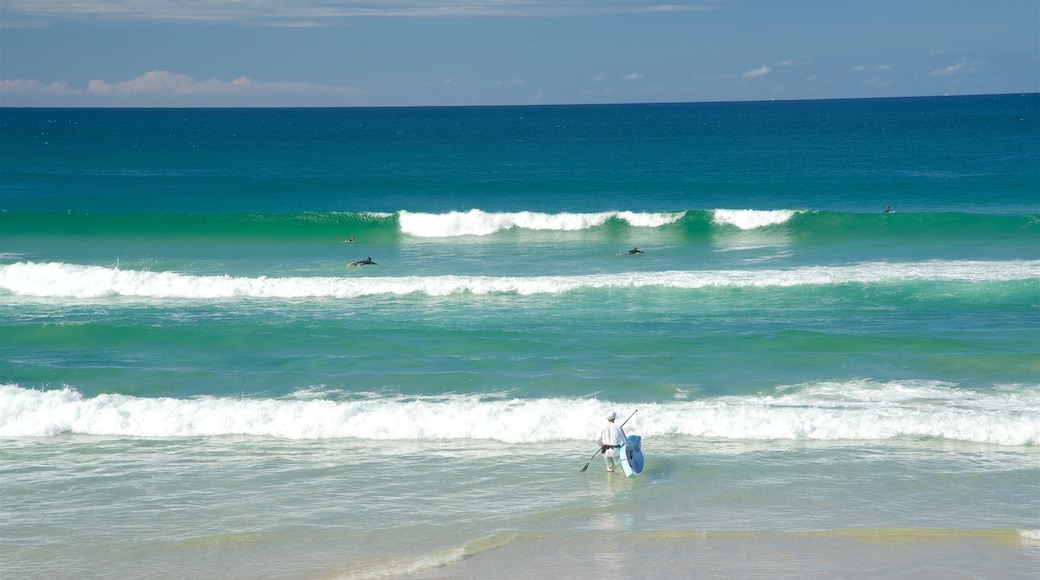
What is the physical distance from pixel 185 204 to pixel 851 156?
39260mm

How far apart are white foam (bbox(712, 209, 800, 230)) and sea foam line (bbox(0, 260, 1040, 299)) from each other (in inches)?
335

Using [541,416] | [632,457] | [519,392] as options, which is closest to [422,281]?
[519,392]

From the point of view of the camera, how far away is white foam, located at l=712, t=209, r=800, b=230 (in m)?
33.4

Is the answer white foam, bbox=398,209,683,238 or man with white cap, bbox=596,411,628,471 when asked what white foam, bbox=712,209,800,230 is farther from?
man with white cap, bbox=596,411,628,471

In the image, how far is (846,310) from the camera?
67.8ft

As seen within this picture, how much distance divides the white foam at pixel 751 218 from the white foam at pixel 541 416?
18402 millimetres

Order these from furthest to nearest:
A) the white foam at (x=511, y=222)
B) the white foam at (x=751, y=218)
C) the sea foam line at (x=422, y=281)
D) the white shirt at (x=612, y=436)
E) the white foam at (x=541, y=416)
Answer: the white foam at (x=511, y=222), the white foam at (x=751, y=218), the sea foam line at (x=422, y=281), the white foam at (x=541, y=416), the white shirt at (x=612, y=436)

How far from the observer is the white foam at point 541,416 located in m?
13.7

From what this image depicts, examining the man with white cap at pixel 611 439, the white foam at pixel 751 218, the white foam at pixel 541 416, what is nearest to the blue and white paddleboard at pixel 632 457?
the man with white cap at pixel 611 439

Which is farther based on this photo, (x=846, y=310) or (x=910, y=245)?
(x=910, y=245)

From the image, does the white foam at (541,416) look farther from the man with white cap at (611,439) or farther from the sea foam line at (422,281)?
the sea foam line at (422,281)

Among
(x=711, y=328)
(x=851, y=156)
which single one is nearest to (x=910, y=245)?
(x=711, y=328)

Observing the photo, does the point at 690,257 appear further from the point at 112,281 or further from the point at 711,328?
the point at 112,281

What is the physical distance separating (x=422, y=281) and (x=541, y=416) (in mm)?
10027
